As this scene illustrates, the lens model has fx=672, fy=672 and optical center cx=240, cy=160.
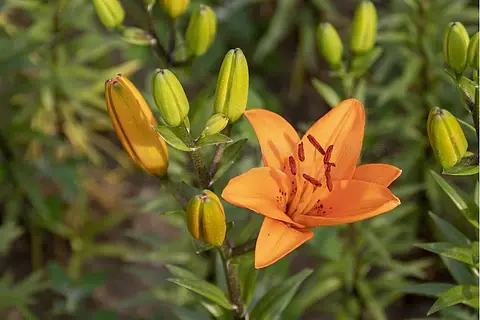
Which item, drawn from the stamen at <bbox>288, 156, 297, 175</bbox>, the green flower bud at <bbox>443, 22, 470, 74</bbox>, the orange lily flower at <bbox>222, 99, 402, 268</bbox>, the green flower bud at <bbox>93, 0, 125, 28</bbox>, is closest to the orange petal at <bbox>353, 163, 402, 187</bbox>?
the orange lily flower at <bbox>222, 99, 402, 268</bbox>

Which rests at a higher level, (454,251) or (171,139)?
(171,139)

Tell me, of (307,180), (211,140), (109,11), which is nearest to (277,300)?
(307,180)

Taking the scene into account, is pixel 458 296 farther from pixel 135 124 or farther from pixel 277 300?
pixel 135 124

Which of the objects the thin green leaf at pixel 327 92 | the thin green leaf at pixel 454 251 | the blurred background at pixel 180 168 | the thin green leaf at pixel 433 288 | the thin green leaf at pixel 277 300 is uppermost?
the thin green leaf at pixel 327 92

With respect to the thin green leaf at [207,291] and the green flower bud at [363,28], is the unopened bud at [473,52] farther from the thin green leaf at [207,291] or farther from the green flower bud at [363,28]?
the thin green leaf at [207,291]

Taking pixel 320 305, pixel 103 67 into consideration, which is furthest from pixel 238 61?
pixel 103 67

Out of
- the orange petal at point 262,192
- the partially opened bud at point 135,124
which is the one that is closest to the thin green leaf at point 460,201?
the orange petal at point 262,192
